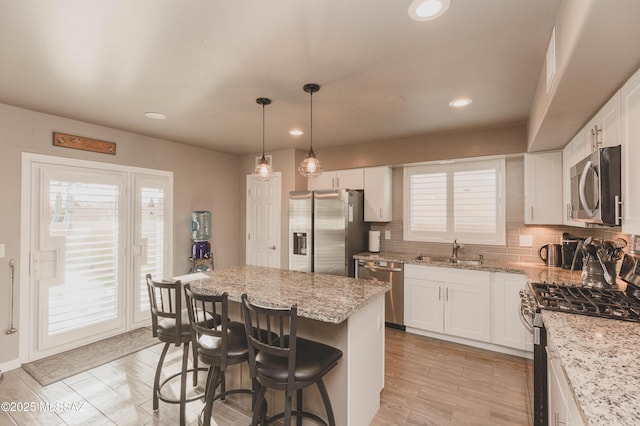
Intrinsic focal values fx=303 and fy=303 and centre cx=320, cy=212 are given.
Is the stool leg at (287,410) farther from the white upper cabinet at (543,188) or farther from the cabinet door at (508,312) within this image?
the white upper cabinet at (543,188)

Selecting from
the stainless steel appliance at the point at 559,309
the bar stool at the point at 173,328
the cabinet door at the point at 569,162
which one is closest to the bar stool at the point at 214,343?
the bar stool at the point at 173,328

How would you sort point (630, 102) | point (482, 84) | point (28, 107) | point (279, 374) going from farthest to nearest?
point (28, 107) < point (482, 84) < point (279, 374) < point (630, 102)

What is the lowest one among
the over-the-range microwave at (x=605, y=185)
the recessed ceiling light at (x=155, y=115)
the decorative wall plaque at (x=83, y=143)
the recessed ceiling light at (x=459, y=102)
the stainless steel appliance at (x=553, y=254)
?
the stainless steel appliance at (x=553, y=254)

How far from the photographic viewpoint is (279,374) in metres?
1.61

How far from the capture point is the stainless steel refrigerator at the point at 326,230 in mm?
3984

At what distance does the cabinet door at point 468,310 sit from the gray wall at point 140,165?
3.55 meters

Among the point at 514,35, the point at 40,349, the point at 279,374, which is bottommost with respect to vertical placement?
the point at 40,349

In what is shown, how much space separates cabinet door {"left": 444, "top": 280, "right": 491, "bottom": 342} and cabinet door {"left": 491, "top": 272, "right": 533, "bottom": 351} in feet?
0.22

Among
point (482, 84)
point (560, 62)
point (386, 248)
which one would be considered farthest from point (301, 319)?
point (386, 248)

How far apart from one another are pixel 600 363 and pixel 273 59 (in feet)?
7.51

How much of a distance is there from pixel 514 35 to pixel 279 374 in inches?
90.8

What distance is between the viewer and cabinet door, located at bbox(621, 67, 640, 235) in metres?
1.40

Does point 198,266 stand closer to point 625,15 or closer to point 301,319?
point 301,319

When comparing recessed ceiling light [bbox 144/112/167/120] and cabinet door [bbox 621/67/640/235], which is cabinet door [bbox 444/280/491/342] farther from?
recessed ceiling light [bbox 144/112/167/120]
